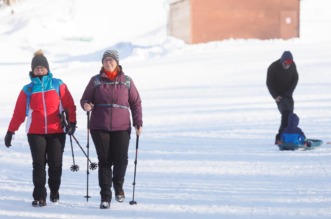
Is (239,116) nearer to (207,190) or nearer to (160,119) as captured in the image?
(160,119)

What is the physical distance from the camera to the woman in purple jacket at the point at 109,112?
6816mm

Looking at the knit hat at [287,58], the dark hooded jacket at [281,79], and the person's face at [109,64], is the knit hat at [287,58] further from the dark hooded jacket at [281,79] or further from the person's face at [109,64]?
the person's face at [109,64]

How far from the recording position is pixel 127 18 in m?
75.2

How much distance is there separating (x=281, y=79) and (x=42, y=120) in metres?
5.51

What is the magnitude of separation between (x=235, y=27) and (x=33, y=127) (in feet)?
113

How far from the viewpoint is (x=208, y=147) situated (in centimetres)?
1127

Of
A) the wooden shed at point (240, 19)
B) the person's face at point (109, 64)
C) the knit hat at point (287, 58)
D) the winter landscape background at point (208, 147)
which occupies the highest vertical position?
the wooden shed at point (240, 19)

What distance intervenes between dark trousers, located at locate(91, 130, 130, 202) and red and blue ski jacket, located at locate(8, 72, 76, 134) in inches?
15.8

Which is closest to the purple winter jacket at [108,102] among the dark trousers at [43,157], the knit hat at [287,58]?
the dark trousers at [43,157]

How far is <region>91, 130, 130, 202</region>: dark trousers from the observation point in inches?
270

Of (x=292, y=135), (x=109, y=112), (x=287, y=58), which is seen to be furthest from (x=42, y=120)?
(x=287, y=58)

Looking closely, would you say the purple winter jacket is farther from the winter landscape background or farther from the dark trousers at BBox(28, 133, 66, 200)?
the winter landscape background

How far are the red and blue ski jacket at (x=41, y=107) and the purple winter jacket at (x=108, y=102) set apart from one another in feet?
1.01

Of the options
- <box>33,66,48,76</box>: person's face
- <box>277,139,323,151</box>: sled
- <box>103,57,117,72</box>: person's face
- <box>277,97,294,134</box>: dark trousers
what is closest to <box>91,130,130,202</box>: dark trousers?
<box>103,57,117,72</box>: person's face
